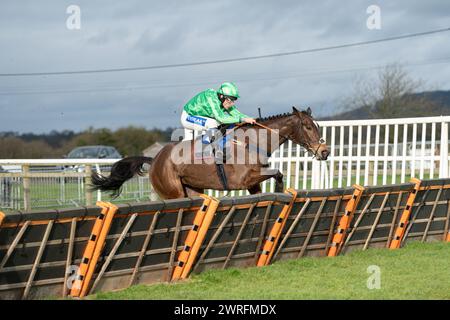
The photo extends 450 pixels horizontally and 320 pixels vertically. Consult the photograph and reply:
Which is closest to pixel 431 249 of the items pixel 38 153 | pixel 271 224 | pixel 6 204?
pixel 271 224

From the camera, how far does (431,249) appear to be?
8336mm

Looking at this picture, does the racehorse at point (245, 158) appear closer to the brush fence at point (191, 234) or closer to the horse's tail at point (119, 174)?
the horse's tail at point (119, 174)

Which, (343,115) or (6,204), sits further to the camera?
(343,115)

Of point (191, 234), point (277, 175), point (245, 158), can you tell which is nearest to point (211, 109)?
point (245, 158)

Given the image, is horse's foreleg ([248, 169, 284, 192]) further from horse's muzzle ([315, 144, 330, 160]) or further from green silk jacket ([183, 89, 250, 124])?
green silk jacket ([183, 89, 250, 124])

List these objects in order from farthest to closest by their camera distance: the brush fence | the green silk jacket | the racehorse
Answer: the green silk jacket
the racehorse
the brush fence

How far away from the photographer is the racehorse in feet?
→ 30.4

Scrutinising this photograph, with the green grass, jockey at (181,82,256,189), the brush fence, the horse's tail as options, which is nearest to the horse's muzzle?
jockey at (181,82,256,189)

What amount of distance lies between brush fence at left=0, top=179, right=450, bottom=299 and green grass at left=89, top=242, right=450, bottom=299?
159 mm

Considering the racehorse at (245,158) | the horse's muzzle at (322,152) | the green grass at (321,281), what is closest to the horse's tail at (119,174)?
the racehorse at (245,158)

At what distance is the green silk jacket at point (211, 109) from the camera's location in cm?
938
